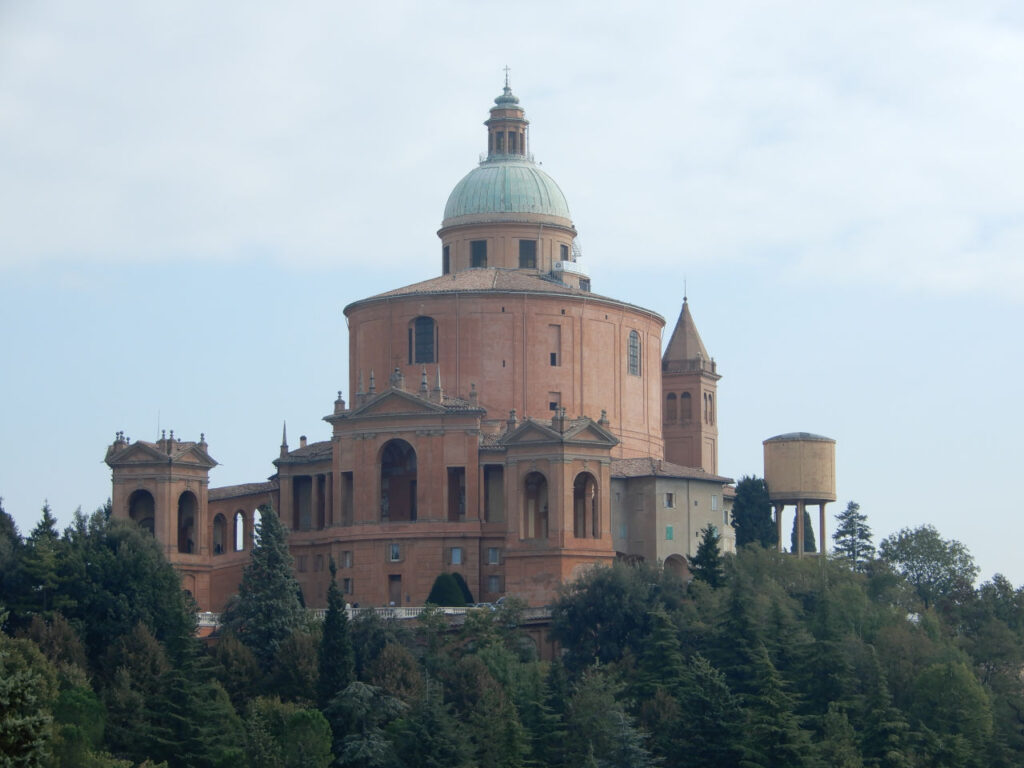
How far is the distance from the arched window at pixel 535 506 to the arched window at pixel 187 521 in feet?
43.3

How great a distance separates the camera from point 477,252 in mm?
96688

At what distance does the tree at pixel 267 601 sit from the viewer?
77688 mm

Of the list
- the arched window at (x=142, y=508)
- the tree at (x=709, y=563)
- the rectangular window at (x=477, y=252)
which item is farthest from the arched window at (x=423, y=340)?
the tree at (x=709, y=563)

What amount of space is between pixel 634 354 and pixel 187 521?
718 inches

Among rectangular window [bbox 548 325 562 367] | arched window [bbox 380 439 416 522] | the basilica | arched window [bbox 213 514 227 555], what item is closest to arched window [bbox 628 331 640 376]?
the basilica

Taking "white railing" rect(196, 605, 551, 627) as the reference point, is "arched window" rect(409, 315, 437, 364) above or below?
above

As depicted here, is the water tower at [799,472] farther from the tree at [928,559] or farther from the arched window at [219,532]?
the arched window at [219,532]

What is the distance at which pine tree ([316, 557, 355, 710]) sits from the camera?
7275 cm

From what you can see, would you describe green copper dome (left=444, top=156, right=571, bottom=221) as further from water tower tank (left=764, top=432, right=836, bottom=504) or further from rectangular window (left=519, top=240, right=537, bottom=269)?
water tower tank (left=764, top=432, right=836, bottom=504)

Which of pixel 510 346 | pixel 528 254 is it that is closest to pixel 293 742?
pixel 510 346

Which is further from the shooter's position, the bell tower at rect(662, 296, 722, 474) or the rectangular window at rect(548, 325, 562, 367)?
the bell tower at rect(662, 296, 722, 474)

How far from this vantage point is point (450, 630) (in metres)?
79.6

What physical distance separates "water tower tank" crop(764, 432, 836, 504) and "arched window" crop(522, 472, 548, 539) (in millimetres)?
12092

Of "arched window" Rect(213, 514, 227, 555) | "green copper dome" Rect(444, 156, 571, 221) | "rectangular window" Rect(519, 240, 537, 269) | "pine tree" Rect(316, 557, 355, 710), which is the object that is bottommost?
"pine tree" Rect(316, 557, 355, 710)
